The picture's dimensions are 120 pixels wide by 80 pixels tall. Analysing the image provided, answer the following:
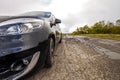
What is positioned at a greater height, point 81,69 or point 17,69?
point 17,69

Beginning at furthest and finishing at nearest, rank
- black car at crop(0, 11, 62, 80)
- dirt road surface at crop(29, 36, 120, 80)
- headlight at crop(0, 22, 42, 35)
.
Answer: dirt road surface at crop(29, 36, 120, 80)
headlight at crop(0, 22, 42, 35)
black car at crop(0, 11, 62, 80)

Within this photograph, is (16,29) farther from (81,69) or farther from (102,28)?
(102,28)

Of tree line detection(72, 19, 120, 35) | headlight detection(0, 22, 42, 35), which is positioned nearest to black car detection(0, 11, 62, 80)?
headlight detection(0, 22, 42, 35)

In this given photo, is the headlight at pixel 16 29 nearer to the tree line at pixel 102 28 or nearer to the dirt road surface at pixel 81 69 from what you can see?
the dirt road surface at pixel 81 69

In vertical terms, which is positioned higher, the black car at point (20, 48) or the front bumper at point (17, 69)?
the black car at point (20, 48)

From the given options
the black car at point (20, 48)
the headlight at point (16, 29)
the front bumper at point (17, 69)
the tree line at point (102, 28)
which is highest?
the headlight at point (16, 29)

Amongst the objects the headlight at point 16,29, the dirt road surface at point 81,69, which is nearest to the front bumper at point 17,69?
the headlight at point 16,29

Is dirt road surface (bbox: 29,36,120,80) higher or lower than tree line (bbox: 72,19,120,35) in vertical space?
higher

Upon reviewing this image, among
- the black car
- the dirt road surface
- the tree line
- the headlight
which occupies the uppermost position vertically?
the headlight

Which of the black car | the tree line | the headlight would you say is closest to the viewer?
the black car

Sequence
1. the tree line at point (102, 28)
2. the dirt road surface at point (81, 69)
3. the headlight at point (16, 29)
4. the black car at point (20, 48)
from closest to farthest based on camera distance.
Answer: the black car at point (20, 48), the headlight at point (16, 29), the dirt road surface at point (81, 69), the tree line at point (102, 28)

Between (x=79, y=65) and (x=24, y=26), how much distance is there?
178cm

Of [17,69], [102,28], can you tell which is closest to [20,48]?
[17,69]

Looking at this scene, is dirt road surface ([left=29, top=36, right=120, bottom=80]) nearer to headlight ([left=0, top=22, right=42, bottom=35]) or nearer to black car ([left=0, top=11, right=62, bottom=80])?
black car ([left=0, top=11, right=62, bottom=80])
